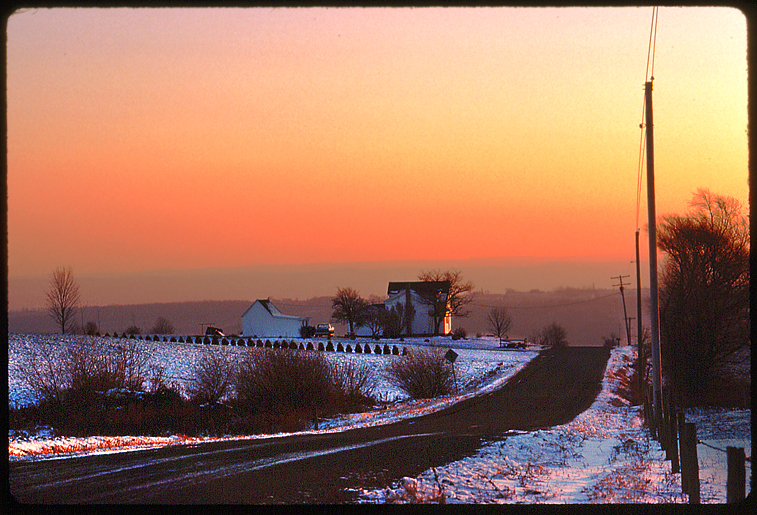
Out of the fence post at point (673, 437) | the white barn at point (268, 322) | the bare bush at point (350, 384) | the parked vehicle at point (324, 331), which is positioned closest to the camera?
the fence post at point (673, 437)

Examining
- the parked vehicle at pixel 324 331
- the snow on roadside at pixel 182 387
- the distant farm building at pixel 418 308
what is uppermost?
the distant farm building at pixel 418 308

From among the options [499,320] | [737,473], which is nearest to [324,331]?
[499,320]

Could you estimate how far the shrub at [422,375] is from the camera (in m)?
37.1

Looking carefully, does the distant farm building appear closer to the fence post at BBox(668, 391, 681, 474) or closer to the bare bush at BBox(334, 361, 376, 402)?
the bare bush at BBox(334, 361, 376, 402)

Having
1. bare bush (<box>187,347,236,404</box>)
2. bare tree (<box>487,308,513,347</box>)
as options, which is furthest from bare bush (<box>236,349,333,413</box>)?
bare tree (<box>487,308,513,347</box>)

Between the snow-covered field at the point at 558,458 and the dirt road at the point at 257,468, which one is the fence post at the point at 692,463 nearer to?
the snow-covered field at the point at 558,458

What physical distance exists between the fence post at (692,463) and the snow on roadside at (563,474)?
0.80 metres

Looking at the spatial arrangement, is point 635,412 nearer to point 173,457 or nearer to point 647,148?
point 647,148

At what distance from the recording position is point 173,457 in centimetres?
1362

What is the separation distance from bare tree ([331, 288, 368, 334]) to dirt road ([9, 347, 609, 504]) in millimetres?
72150

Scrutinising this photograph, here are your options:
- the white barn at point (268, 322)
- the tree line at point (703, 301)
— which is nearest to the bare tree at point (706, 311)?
the tree line at point (703, 301)

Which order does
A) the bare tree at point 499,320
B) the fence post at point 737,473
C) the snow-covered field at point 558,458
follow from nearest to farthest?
the fence post at point 737,473 < the snow-covered field at point 558,458 < the bare tree at point 499,320

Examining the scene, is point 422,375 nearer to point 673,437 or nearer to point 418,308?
point 673,437

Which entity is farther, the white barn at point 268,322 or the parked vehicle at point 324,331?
the white barn at point 268,322
